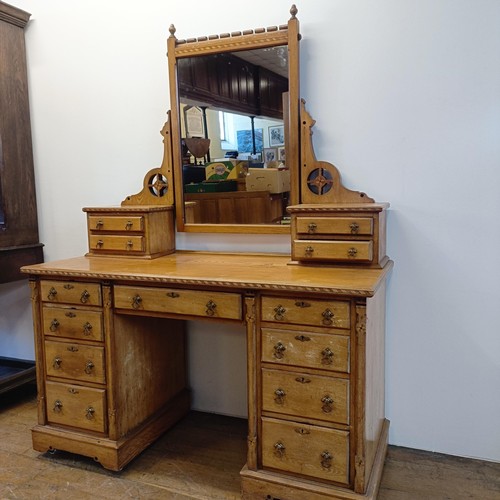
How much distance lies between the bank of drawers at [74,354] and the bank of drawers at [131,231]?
326 mm

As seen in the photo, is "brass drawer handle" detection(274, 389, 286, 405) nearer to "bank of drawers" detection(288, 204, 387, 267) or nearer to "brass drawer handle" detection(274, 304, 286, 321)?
"brass drawer handle" detection(274, 304, 286, 321)

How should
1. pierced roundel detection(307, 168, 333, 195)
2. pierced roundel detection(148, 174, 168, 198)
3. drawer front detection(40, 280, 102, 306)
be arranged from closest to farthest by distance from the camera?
drawer front detection(40, 280, 102, 306) < pierced roundel detection(307, 168, 333, 195) < pierced roundel detection(148, 174, 168, 198)

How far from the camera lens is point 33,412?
8.91 feet

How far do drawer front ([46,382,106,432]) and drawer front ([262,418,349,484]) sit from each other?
2.37 feet

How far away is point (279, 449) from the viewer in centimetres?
183

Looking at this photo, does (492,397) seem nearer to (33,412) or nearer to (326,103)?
(326,103)

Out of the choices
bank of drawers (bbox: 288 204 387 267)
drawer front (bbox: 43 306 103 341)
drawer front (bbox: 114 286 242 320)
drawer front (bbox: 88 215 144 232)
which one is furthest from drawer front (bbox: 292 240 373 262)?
drawer front (bbox: 43 306 103 341)

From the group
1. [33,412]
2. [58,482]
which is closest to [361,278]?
[58,482]

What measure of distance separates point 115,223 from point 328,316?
44.9 inches

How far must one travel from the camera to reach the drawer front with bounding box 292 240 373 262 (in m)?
1.93

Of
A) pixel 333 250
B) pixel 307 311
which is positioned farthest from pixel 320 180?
pixel 307 311

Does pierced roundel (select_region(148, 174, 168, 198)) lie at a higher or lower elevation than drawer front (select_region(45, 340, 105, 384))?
higher

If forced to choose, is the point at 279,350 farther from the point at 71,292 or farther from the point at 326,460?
the point at 71,292

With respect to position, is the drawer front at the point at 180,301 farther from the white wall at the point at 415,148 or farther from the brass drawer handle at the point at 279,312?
the white wall at the point at 415,148
